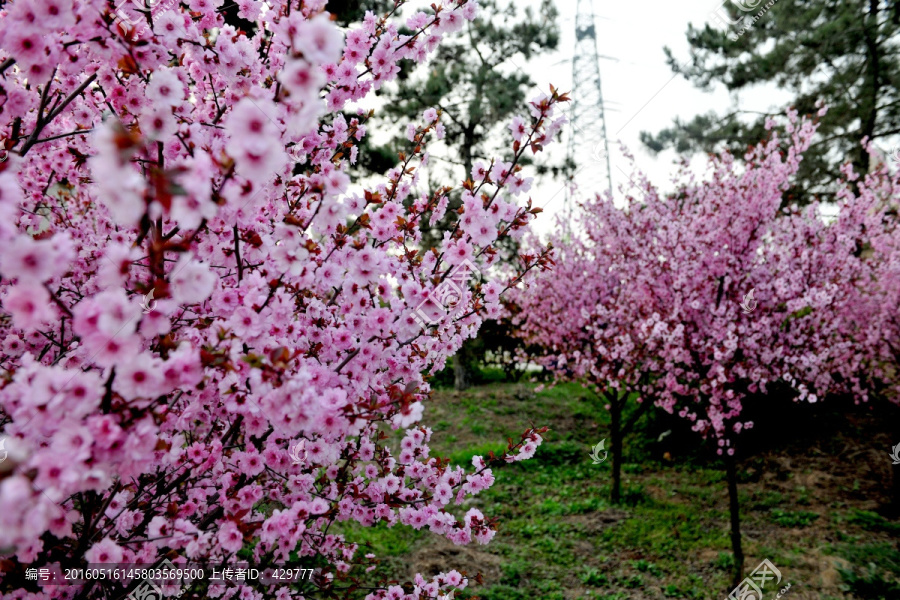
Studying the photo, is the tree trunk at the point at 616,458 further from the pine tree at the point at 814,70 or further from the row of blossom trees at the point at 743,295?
the pine tree at the point at 814,70

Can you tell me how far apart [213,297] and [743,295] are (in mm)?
5242

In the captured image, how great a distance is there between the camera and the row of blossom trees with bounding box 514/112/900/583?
5242 millimetres

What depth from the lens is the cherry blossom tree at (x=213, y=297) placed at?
3.65 ft

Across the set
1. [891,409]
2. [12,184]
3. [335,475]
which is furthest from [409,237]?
[891,409]

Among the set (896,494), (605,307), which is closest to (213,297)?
(605,307)

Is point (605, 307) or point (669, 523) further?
point (605, 307)

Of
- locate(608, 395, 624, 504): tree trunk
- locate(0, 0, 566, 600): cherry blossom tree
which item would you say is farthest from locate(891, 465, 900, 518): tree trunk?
locate(0, 0, 566, 600): cherry blossom tree

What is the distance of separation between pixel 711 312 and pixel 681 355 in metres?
0.58

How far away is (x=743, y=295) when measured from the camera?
5.30 metres

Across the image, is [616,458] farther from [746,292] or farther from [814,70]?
[814,70]

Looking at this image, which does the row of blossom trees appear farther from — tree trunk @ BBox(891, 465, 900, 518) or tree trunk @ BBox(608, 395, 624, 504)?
tree trunk @ BBox(891, 465, 900, 518)

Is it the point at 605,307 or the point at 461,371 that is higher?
the point at 605,307

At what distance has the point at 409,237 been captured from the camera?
9.25 ft

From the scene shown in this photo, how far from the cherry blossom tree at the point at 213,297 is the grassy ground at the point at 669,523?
100.0 inches
